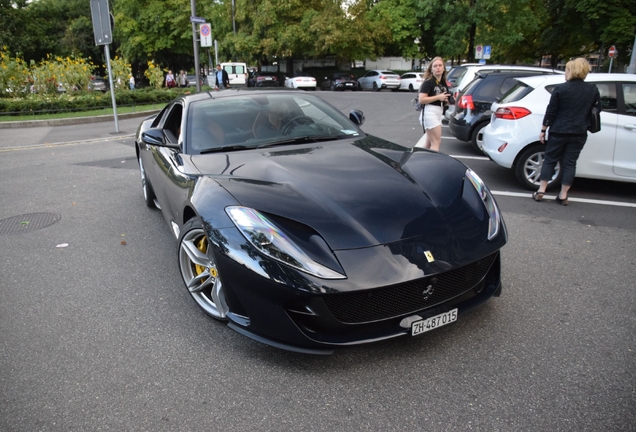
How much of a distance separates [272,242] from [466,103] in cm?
789

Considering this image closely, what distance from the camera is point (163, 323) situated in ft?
10.7

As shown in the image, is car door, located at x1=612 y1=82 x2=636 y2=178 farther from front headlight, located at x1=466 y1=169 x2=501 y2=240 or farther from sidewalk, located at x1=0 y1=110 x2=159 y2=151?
sidewalk, located at x1=0 y1=110 x2=159 y2=151

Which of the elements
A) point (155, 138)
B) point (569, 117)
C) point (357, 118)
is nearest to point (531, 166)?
point (569, 117)

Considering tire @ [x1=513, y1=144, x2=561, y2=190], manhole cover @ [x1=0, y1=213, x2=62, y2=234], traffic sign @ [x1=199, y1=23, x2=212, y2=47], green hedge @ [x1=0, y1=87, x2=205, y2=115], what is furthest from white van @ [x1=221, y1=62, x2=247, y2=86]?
tire @ [x1=513, y1=144, x2=561, y2=190]

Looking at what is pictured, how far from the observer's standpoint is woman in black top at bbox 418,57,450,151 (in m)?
6.93

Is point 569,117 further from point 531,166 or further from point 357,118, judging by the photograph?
point 357,118

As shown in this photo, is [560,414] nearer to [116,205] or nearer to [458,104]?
[116,205]

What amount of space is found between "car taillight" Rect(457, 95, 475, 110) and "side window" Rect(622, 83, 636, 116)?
342 cm

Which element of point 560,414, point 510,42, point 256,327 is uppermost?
point 510,42

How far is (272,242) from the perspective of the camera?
8.59ft

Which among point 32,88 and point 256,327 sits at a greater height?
point 32,88

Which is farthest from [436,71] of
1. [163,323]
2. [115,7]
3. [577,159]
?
[115,7]

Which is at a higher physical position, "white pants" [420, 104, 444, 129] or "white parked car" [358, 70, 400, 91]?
"white parked car" [358, 70, 400, 91]

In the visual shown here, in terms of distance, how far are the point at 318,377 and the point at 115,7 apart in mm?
52533
